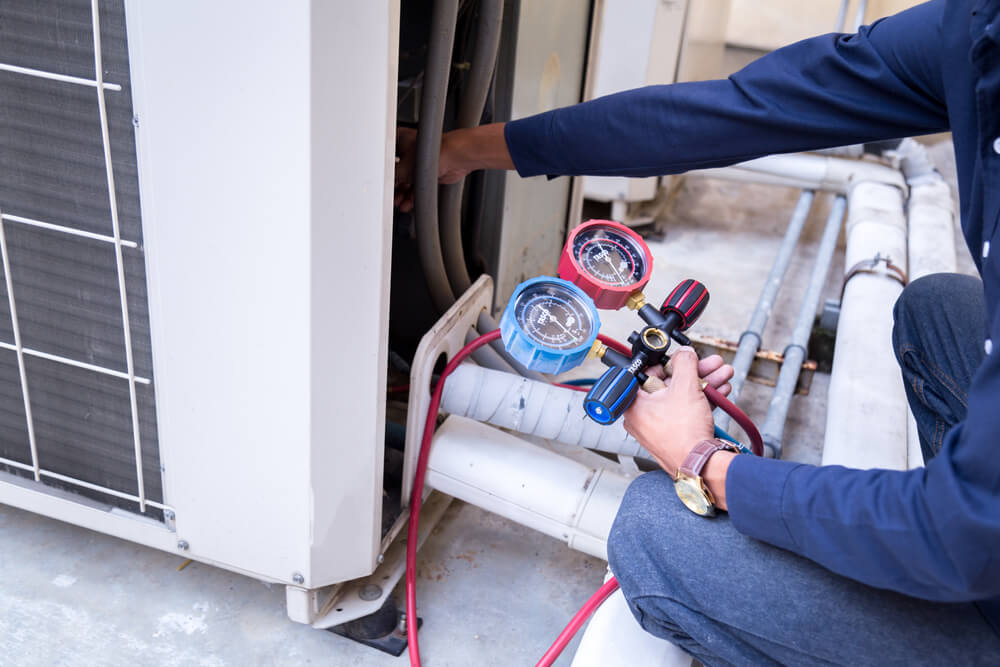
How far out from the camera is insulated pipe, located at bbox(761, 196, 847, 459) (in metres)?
1.57

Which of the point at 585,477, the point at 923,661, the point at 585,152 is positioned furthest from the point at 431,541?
the point at 923,661

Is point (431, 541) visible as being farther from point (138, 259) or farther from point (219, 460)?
point (138, 259)

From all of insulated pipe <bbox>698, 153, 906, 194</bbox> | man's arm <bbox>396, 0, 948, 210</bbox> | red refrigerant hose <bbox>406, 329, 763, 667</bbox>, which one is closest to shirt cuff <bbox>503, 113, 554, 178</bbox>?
man's arm <bbox>396, 0, 948, 210</bbox>

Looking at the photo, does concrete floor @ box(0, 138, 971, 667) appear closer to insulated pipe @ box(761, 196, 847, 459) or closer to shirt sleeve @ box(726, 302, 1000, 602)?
insulated pipe @ box(761, 196, 847, 459)

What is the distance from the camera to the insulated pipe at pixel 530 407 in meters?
1.25

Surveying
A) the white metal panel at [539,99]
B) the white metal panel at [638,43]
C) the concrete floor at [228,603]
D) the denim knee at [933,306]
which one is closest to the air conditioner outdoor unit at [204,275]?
the concrete floor at [228,603]

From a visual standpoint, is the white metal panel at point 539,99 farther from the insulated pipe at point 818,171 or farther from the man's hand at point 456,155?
the insulated pipe at point 818,171

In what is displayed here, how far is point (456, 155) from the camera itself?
4.23 feet

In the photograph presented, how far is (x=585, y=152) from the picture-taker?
117 cm

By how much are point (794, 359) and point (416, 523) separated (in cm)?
100

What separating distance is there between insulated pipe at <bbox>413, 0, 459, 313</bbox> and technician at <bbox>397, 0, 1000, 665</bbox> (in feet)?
0.22

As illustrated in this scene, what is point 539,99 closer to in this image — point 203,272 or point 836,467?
point 203,272

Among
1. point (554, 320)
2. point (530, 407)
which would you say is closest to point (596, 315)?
point (554, 320)

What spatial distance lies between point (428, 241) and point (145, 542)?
2.02ft
